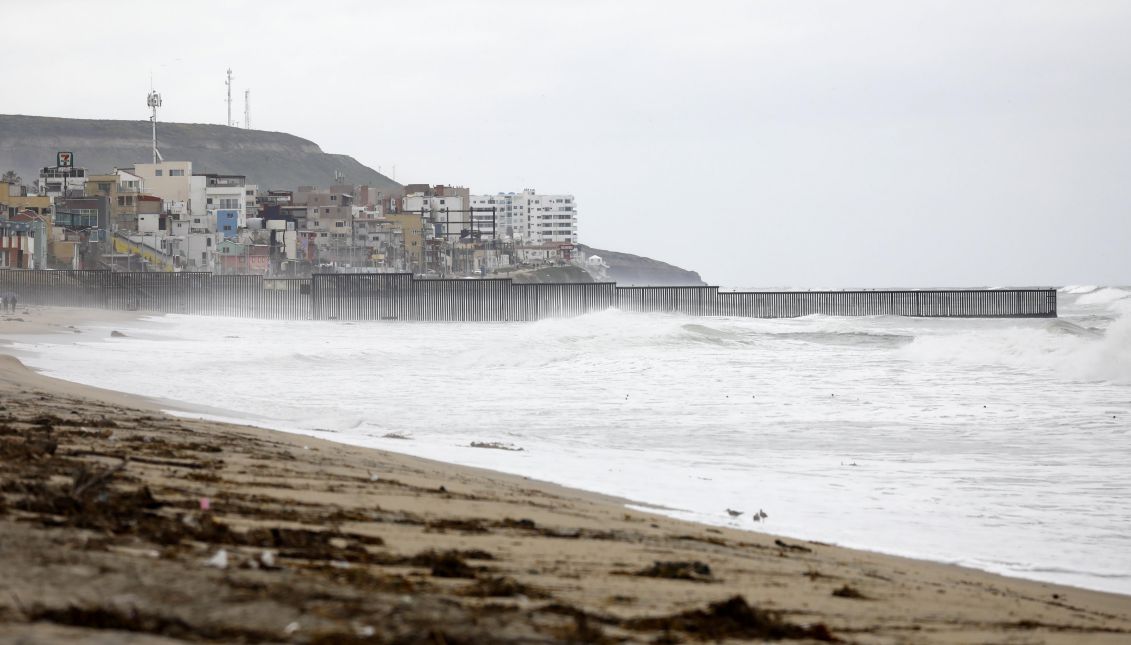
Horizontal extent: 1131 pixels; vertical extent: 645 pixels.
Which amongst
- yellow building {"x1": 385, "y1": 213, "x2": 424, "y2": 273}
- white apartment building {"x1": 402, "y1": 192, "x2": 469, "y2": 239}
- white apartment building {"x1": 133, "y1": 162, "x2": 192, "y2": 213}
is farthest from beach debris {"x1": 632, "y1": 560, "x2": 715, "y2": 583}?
white apartment building {"x1": 402, "y1": 192, "x2": 469, "y2": 239}

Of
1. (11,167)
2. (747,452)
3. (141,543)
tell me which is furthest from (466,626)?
(11,167)

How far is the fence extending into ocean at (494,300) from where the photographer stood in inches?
2126

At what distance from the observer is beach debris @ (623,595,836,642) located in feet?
10.4

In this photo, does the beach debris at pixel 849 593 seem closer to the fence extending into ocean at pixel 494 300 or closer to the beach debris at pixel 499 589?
the beach debris at pixel 499 589

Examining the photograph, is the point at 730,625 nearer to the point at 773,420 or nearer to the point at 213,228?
the point at 773,420

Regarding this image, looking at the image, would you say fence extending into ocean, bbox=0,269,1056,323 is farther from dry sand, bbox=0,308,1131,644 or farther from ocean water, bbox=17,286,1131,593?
dry sand, bbox=0,308,1131,644

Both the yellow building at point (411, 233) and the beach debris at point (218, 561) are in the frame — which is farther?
the yellow building at point (411, 233)

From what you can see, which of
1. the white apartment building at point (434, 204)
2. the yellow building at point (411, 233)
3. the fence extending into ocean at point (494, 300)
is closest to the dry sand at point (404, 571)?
the fence extending into ocean at point (494, 300)

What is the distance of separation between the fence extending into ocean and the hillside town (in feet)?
48.5

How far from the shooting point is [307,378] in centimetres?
1662

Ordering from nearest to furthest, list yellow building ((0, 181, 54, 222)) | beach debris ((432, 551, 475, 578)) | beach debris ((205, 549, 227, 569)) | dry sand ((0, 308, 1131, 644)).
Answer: dry sand ((0, 308, 1131, 644)) → beach debris ((205, 549, 227, 569)) → beach debris ((432, 551, 475, 578)) → yellow building ((0, 181, 54, 222))

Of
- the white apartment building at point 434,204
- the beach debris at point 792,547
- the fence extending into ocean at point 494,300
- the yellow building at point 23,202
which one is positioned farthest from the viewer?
the white apartment building at point 434,204

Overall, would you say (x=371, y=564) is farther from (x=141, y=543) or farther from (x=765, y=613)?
(x=765, y=613)

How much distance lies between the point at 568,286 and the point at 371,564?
167 feet
